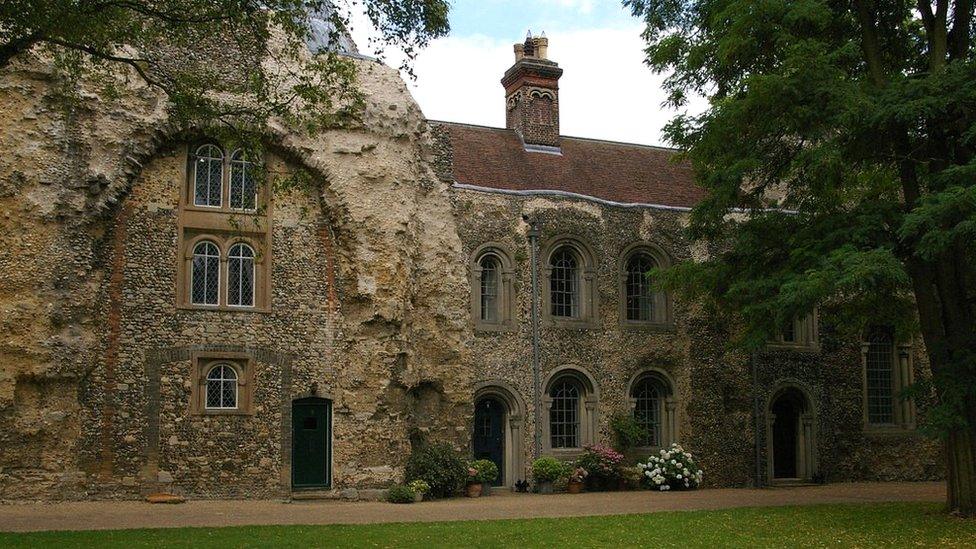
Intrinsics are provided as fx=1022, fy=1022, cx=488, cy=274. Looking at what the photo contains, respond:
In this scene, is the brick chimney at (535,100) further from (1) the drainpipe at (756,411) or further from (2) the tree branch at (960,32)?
(2) the tree branch at (960,32)

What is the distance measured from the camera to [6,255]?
17281mm

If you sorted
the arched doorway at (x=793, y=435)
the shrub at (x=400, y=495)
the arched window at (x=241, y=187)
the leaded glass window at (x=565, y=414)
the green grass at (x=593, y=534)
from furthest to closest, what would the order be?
the arched doorway at (x=793, y=435), the leaded glass window at (x=565, y=414), the arched window at (x=241, y=187), the shrub at (x=400, y=495), the green grass at (x=593, y=534)

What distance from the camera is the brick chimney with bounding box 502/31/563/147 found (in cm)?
2745

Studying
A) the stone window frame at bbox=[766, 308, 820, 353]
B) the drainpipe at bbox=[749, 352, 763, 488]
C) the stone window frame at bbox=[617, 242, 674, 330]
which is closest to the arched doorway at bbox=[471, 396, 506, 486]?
the stone window frame at bbox=[617, 242, 674, 330]

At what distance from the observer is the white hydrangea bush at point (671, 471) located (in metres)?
23.1

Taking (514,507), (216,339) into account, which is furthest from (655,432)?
(216,339)

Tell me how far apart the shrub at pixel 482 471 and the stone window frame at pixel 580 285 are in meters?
3.86

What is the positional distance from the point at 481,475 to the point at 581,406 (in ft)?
12.7

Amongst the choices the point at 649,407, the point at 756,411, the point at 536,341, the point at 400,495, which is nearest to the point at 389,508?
the point at 400,495

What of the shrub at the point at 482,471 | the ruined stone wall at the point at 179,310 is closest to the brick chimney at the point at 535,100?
the ruined stone wall at the point at 179,310

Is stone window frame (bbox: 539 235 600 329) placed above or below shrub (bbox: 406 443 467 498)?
above

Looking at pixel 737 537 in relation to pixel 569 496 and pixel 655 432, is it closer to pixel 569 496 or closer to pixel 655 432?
pixel 569 496

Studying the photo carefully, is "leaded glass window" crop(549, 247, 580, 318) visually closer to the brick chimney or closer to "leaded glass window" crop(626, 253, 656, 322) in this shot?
"leaded glass window" crop(626, 253, 656, 322)

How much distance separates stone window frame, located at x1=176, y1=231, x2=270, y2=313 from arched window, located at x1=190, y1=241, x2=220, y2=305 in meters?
0.07
